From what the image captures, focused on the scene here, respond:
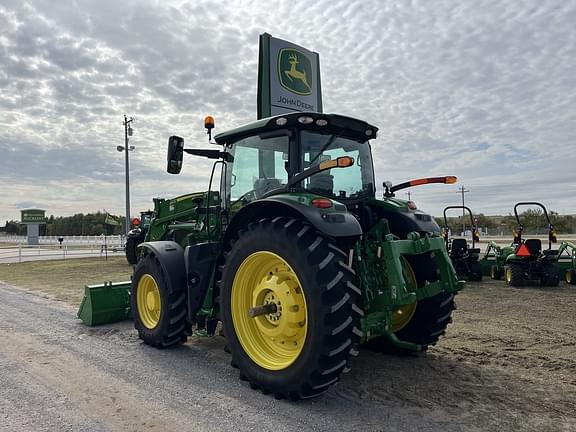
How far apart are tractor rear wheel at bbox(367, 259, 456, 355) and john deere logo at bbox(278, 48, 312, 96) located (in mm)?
7346

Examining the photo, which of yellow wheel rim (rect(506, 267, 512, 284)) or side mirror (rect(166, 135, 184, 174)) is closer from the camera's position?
side mirror (rect(166, 135, 184, 174))

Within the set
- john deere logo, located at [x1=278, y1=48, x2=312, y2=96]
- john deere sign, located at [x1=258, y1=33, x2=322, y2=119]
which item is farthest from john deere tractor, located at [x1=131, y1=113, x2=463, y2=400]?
john deere logo, located at [x1=278, y1=48, x2=312, y2=96]

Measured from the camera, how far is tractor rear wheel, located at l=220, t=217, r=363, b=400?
3.45 metres

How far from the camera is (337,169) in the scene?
4.64 metres

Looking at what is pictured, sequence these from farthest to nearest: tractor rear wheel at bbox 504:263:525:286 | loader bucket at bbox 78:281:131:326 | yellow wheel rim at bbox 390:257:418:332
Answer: tractor rear wheel at bbox 504:263:525:286, loader bucket at bbox 78:281:131:326, yellow wheel rim at bbox 390:257:418:332

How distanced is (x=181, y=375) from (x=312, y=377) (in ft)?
5.23

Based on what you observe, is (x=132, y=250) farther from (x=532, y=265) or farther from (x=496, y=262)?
(x=532, y=265)

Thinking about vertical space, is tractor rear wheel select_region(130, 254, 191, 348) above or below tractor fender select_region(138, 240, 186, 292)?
below

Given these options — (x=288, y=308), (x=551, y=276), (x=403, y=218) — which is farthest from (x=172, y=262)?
(x=551, y=276)

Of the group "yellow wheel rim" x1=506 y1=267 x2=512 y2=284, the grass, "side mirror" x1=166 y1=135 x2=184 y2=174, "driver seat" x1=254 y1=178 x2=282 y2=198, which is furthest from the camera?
"yellow wheel rim" x1=506 y1=267 x2=512 y2=284

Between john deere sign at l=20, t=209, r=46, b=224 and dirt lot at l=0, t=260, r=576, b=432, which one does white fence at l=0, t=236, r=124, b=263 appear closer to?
john deere sign at l=20, t=209, r=46, b=224

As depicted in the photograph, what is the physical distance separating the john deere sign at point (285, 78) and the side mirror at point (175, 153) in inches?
224

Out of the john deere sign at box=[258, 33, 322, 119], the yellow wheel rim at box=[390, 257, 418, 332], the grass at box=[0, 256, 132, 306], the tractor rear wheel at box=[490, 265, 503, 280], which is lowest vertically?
the grass at box=[0, 256, 132, 306]

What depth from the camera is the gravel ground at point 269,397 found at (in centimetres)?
334
